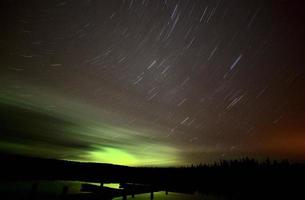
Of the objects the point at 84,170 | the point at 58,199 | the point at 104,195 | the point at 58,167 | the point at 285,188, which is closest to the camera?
the point at 58,199

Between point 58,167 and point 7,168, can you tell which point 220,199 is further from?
point 7,168

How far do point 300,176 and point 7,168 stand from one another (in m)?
43.6

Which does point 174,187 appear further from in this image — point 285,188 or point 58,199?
point 285,188

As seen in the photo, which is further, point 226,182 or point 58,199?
point 226,182

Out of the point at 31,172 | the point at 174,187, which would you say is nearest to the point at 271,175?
the point at 174,187

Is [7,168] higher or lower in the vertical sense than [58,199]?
higher

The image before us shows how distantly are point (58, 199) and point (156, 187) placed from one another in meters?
7.27

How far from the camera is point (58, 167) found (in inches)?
606

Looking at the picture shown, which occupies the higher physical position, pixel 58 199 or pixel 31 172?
pixel 31 172

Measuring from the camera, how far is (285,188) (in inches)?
1194

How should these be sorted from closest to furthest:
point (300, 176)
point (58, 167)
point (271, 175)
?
point (58, 167) < point (300, 176) < point (271, 175)

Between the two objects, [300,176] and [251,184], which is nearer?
[251,184]

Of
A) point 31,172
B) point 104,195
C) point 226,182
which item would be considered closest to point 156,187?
point 104,195

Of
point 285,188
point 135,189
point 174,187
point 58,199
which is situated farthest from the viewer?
point 285,188
